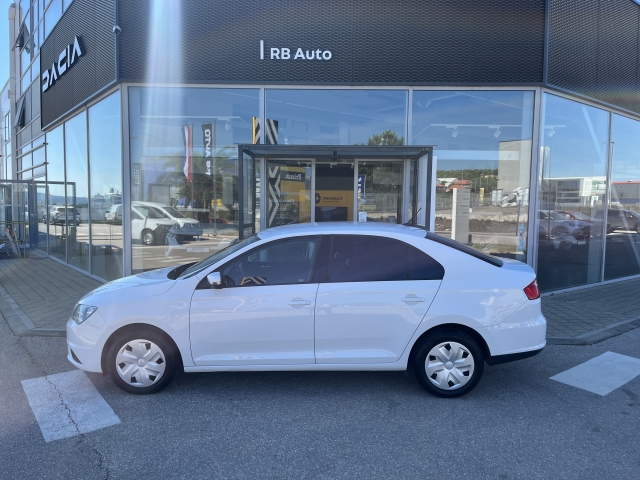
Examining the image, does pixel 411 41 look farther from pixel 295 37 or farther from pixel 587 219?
pixel 587 219

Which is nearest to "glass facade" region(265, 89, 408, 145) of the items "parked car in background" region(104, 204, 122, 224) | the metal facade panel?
the metal facade panel

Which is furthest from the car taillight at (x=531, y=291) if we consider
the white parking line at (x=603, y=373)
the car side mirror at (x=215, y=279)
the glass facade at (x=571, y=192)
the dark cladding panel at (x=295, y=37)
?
the dark cladding panel at (x=295, y=37)

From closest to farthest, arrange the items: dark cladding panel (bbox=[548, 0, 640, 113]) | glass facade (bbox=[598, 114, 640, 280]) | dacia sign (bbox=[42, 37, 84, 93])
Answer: dark cladding panel (bbox=[548, 0, 640, 113]), dacia sign (bbox=[42, 37, 84, 93]), glass facade (bbox=[598, 114, 640, 280])

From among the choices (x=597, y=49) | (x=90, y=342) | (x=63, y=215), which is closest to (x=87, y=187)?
(x=63, y=215)

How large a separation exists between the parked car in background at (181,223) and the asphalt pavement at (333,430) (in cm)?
424

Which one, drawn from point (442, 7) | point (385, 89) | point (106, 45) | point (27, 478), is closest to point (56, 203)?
point (106, 45)

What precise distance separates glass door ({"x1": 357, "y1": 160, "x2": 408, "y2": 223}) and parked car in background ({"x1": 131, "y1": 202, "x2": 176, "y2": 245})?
144 inches

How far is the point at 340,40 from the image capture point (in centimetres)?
835

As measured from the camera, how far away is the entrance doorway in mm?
9109

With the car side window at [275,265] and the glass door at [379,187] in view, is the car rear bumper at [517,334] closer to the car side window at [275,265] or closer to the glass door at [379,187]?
the car side window at [275,265]

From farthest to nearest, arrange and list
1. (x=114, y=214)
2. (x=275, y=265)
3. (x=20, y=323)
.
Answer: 1. (x=114, y=214)
2. (x=20, y=323)
3. (x=275, y=265)

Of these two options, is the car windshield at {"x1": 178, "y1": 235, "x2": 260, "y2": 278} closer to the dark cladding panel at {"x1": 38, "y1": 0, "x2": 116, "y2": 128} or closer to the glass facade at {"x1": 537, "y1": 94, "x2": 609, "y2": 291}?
the dark cladding panel at {"x1": 38, "y1": 0, "x2": 116, "y2": 128}

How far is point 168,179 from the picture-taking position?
8.99m

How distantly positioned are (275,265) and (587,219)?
800 centimetres
